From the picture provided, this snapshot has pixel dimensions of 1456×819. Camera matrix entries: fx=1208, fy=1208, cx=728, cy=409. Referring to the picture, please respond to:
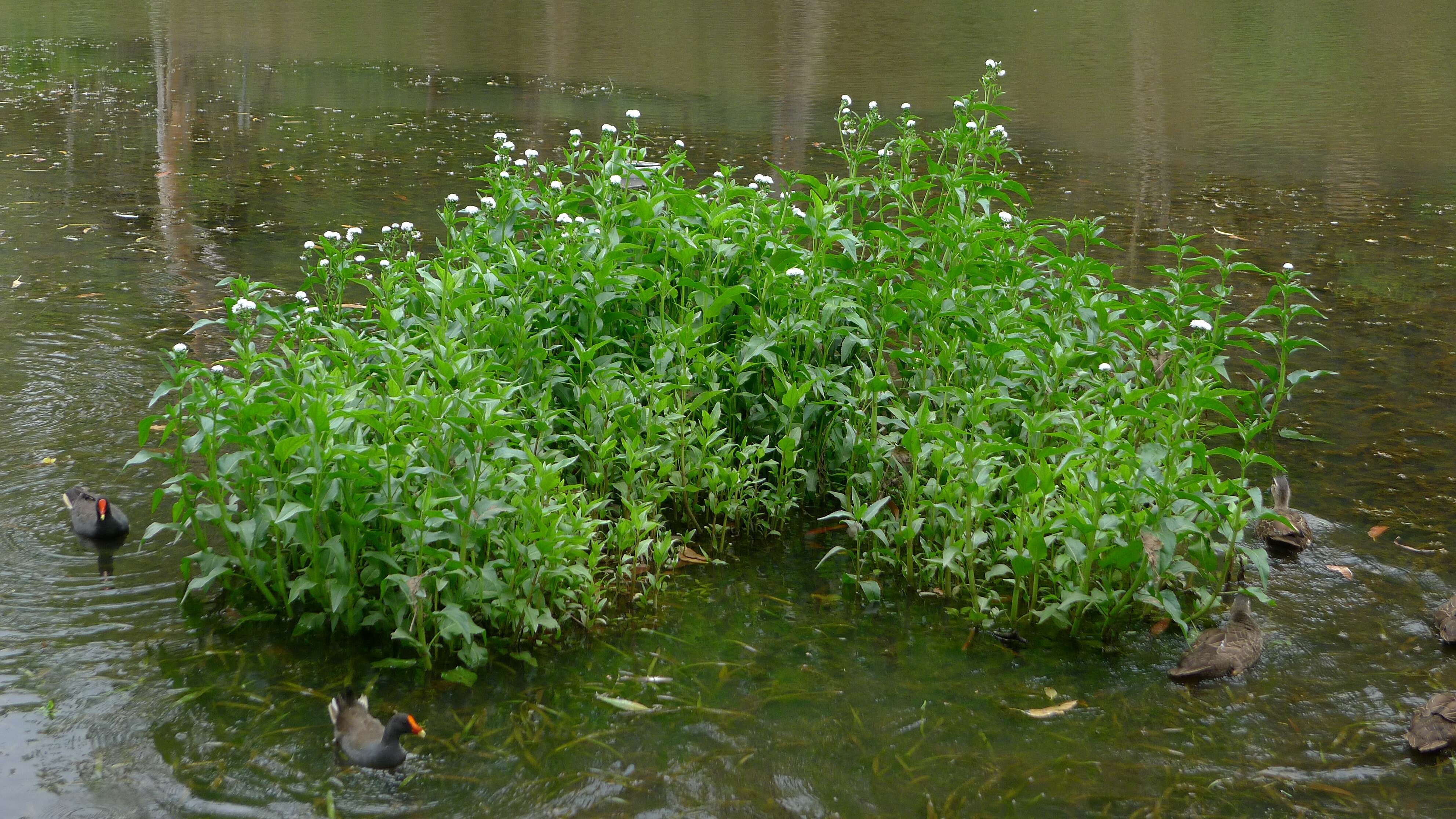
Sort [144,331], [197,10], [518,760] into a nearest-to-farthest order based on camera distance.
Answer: [518,760] < [144,331] < [197,10]

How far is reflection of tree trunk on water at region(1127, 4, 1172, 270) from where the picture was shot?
1077 cm

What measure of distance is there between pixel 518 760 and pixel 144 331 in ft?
16.1

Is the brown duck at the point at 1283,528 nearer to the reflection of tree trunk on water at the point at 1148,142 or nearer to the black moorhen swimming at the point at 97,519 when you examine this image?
the reflection of tree trunk on water at the point at 1148,142

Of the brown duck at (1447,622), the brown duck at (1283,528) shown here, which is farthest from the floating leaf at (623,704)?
the brown duck at (1447,622)

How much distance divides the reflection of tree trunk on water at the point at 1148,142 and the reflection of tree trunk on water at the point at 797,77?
3575 mm

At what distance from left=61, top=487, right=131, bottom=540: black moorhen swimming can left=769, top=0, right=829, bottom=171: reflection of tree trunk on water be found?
346 inches

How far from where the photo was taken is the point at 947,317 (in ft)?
18.0

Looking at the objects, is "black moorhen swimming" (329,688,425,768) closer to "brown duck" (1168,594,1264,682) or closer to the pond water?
the pond water

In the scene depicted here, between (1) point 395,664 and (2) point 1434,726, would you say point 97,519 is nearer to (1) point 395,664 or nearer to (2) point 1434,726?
(1) point 395,664

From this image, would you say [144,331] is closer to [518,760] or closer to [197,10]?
[518,760]

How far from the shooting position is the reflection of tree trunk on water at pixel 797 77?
45.6 feet

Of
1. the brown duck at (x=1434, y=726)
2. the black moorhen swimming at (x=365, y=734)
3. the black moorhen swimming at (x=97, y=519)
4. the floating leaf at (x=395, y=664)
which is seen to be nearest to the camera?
the black moorhen swimming at (x=365, y=734)

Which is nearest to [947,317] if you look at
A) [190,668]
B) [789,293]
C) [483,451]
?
[789,293]

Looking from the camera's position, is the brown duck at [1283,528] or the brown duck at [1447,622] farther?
the brown duck at [1283,528]
